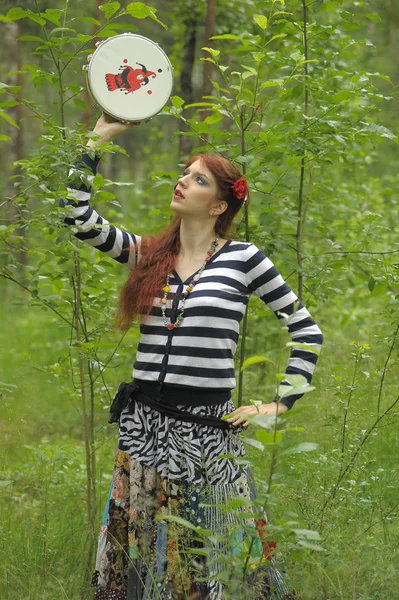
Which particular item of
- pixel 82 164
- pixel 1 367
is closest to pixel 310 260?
pixel 82 164

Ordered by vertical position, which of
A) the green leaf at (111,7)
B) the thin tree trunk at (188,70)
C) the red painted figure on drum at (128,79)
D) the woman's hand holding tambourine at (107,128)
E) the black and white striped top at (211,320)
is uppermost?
the thin tree trunk at (188,70)

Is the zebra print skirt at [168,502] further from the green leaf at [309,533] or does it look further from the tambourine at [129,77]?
the tambourine at [129,77]

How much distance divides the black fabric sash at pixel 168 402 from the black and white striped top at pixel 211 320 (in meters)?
0.05

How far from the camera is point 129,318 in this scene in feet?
10.5

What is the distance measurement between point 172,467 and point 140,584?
484 mm

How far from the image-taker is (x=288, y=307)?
308cm

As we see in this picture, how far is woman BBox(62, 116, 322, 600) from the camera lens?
2959 mm

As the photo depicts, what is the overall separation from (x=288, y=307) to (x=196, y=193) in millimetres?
568

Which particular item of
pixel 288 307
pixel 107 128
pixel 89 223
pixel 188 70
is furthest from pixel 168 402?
pixel 188 70

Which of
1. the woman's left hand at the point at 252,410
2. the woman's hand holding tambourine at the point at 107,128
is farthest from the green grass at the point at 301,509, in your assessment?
the woman's hand holding tambourine at the point at 107,128

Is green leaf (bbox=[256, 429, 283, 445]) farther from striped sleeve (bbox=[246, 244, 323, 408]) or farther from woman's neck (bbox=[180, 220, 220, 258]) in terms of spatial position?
woman's neck (bbox=[180, 220, 220, 258])

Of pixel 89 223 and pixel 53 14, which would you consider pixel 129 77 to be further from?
pixel 89 223

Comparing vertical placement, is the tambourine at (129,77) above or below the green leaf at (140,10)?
below

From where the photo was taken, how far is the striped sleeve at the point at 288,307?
9.84ft
